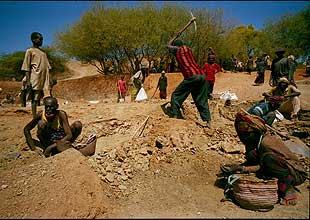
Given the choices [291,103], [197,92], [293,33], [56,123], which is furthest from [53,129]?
[293,33]

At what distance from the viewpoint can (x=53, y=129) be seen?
3.93 meters

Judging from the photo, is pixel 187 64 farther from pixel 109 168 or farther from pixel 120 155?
pixel 109 168

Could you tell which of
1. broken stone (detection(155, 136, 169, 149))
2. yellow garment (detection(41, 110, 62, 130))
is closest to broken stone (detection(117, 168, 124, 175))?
broken stone (detection(155, 136, 169, 149))

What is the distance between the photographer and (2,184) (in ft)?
10.9

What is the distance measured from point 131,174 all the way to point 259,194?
162cm

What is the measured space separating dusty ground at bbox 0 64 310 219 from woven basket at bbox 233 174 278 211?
2.8 inches

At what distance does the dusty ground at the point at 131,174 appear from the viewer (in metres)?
2.83

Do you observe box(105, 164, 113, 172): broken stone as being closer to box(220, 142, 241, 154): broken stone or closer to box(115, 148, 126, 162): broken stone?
box(115, 148, 126, 162): broken stone

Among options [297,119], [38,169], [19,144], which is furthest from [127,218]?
[297,119]

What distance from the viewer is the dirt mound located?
2.82 m

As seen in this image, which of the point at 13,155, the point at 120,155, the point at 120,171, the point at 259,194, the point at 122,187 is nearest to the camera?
the point at 259,194

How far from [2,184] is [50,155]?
692 mm

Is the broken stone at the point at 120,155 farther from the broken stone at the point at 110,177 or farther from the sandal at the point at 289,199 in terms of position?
the sandal at the point at 289,199

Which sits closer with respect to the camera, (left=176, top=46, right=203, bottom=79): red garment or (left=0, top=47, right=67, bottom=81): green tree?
(left=176, top=46, right=203, bottom=79): red garment
